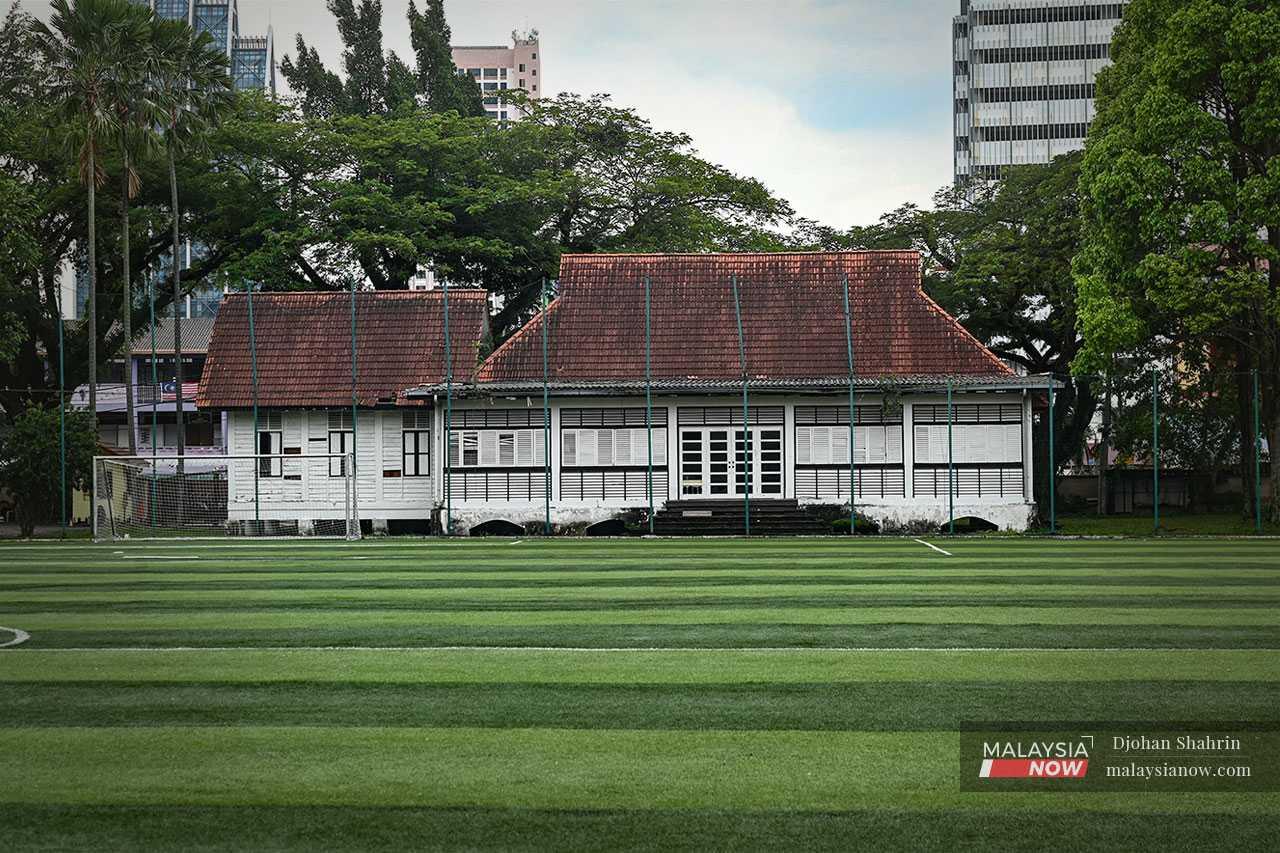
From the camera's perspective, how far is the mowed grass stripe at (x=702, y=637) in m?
10.7

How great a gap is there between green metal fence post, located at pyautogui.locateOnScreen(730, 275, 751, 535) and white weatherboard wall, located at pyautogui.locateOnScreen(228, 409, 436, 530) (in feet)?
24.9

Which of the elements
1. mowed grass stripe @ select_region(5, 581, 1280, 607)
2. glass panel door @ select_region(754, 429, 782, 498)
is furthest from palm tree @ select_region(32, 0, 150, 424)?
mowed grass stripe @ select_region(5, 581, 1280, 607)

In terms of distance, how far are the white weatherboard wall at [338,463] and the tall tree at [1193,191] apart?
51.2 feet

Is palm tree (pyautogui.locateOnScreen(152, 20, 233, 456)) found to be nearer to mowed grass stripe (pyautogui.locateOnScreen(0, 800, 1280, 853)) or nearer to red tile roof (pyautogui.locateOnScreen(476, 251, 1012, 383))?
red tile roof (pyautogui.locateOnScreen(476, 251, 1012, 383))

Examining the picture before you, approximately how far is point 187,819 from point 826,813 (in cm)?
284

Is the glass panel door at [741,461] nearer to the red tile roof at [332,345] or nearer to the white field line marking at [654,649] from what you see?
the red tile roof at [332,345]

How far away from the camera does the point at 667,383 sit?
29.3 meters

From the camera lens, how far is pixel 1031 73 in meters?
106

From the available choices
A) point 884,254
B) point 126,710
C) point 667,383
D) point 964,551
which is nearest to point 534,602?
point 126,710

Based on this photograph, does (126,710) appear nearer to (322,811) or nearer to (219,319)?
(322,811)

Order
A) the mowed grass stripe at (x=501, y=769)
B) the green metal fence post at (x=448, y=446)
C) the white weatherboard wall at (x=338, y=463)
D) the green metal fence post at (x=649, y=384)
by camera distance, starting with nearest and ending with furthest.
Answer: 1. the mowed grass stripe at (x=501, y=769)
2. the green metal fence post at (x=649, y=384)
3. the green metal fence post at (x=448, y=446)
4. the white weatherboard wall at (x=338, y=463)

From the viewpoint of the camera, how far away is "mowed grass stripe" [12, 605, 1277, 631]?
1201 centimetres

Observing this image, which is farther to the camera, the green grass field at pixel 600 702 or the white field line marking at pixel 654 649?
the white field line marking at pixel 654 649

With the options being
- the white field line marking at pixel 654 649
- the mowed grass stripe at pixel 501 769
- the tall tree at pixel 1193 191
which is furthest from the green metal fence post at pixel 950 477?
the mowed grass stripe at pixel 501 769
